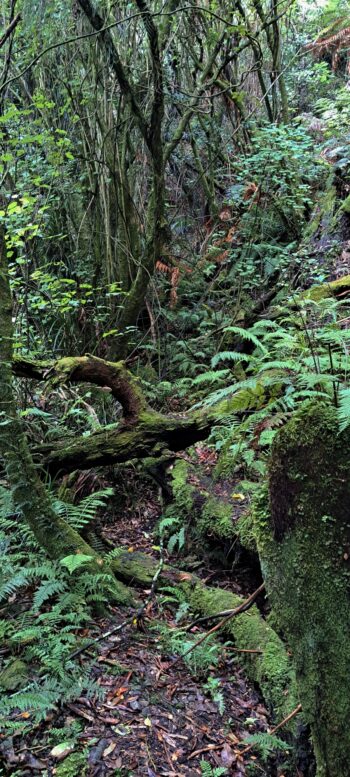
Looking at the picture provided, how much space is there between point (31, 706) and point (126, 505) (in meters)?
3.01

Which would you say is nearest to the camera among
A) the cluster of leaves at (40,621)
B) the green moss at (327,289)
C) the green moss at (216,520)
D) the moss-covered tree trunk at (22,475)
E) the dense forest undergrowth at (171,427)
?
the dense forest undergrowth at (171,427)

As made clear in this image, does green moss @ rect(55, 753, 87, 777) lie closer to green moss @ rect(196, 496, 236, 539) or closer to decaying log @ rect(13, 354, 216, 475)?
decaying log @ rect(13, 354, 216, 475)

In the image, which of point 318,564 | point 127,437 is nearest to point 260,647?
point 127,437

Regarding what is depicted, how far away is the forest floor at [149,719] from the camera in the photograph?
97.7 inches

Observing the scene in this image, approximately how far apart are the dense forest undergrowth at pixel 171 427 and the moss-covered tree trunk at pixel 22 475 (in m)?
0.02

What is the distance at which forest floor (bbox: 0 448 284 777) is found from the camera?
2.48m

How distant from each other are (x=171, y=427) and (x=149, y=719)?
2.19 m

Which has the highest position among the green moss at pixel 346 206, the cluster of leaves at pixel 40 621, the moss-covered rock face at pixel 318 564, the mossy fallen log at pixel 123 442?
the green moss at pixel 346 206

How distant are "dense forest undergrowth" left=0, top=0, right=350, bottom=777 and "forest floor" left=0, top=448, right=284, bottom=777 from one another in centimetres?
1

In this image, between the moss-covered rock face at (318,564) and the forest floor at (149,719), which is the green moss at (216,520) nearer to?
the forest floor at (149,719)

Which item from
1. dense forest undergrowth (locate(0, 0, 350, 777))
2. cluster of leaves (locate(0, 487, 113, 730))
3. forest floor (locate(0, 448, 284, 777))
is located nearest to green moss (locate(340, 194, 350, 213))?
dense forest undergrowth (locate(0, 0, 350, 777))

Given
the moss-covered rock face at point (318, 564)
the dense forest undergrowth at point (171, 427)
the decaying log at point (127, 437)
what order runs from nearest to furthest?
the moss-covered rock face at point (318, 564) → the dense forest undergrowth at point (171, 427) → the decaying log at point (127, 437)

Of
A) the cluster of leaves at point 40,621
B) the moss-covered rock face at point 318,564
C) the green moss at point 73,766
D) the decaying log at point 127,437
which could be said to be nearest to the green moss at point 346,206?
the decaying log at point 127,437

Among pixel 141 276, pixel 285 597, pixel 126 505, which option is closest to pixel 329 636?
pixel 285 597
